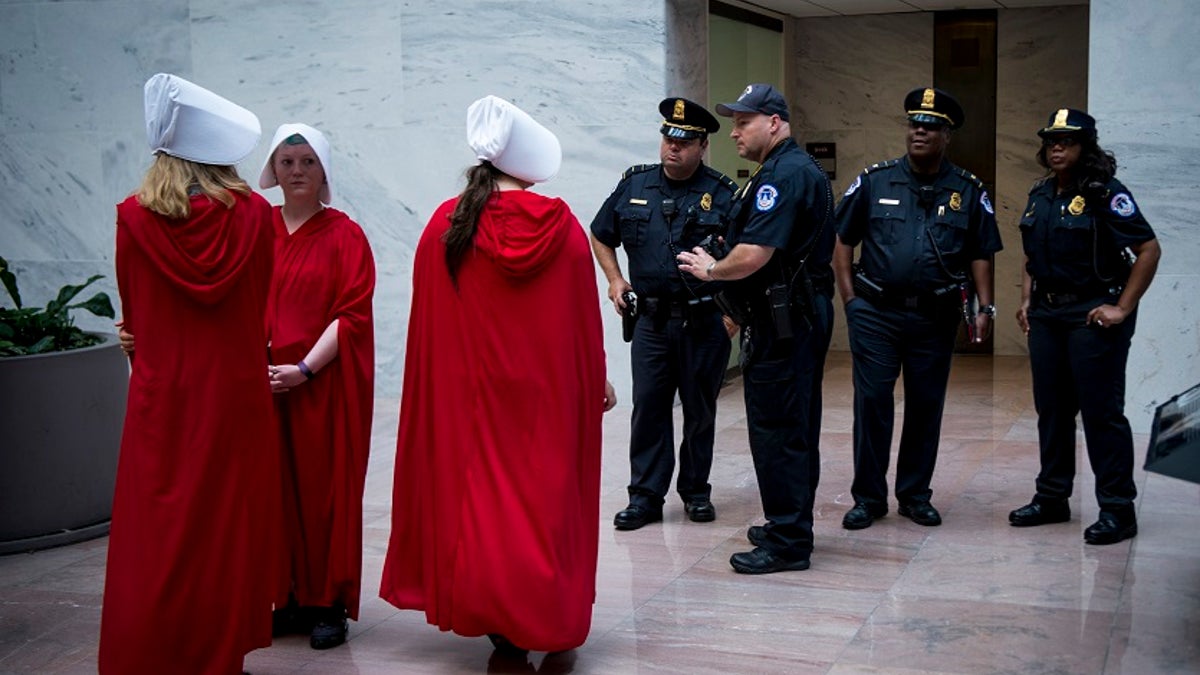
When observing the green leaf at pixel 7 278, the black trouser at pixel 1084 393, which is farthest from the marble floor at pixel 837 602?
the green leaf at pixel 7 278

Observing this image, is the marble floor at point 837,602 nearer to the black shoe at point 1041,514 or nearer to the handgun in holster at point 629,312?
the black shoe at point 1041,514

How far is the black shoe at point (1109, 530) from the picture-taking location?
19.1 ft

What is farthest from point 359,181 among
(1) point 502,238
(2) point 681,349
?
(1) point 502,238

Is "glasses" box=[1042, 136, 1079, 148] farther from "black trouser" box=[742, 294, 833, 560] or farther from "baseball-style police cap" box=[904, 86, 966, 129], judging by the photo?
"black trouser" box=[742, 294, 833, 560]

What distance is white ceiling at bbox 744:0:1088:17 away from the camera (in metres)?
9.98

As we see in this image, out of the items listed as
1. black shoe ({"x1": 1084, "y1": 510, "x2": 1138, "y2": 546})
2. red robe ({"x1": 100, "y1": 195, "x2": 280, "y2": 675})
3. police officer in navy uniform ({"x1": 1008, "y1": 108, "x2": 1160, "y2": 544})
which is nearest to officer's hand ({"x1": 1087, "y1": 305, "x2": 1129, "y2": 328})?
police officer in navy uniform ({"x1": 1008, "y1": 108, "x2": 1160, "y2": 544})

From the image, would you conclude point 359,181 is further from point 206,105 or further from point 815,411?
point 206,105

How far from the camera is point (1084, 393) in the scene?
585 cm

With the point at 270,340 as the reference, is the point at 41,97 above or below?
above

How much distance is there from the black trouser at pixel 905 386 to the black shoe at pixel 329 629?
2.39m

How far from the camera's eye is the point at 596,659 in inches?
183

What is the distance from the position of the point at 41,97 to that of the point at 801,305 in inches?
277

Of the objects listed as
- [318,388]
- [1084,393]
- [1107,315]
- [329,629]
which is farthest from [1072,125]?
[329,629]

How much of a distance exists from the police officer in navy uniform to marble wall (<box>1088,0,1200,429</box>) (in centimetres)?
219
